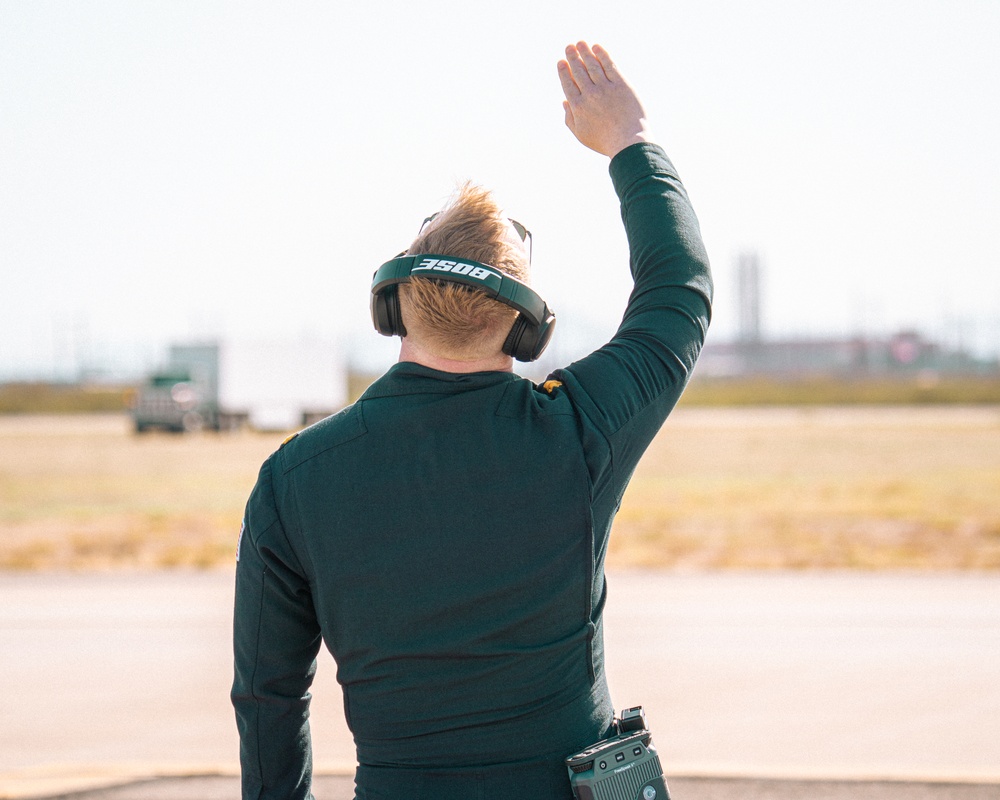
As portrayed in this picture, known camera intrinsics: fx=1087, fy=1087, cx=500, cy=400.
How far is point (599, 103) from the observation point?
6.59 ft

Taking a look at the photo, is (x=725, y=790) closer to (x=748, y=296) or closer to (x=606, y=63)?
(x=606, y=63)

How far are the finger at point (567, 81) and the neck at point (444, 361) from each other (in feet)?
2.00

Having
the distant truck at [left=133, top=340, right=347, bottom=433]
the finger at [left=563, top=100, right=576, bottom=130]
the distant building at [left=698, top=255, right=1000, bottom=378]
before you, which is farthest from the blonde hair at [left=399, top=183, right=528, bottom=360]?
the distant building at [left=698, top=255, right=1000, bottom=378]

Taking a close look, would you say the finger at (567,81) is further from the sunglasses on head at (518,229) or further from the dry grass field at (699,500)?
the dry grass field at (699,500)

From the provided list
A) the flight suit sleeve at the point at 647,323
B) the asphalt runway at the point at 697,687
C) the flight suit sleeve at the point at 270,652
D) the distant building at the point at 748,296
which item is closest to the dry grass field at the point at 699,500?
the asphalt runway at the point at 697,687

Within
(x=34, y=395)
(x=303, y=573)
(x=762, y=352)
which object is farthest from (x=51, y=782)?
(x=762, y=352)

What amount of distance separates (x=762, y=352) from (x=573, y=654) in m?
131

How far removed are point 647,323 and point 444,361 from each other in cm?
37

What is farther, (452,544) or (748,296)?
(748,296)

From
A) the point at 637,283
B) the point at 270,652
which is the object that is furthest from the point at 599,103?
the point at 270,652

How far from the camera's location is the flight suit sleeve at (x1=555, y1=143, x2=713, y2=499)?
1.72 m

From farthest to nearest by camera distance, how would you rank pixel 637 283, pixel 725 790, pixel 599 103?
pixel 725 790
pixel 599 103
pixel 637 283

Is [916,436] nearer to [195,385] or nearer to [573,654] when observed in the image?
[195,385]

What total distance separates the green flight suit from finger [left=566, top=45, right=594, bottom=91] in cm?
62
